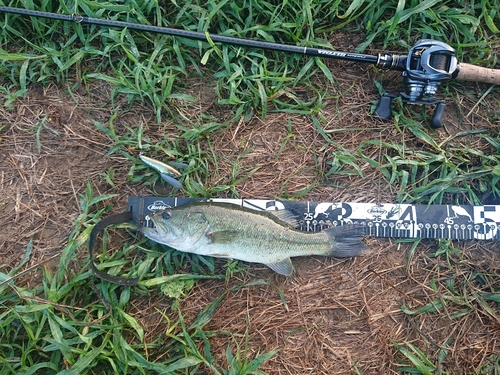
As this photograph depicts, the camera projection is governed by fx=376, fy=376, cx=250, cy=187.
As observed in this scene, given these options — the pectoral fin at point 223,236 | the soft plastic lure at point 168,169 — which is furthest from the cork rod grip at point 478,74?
the soft plastic lure at point 168,169

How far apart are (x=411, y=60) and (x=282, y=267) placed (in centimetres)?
225

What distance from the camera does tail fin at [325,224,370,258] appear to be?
3467 mm

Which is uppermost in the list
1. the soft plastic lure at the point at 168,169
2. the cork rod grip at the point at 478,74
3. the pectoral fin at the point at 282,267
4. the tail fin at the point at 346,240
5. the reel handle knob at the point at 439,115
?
the cork rod grip at the point at 478,74

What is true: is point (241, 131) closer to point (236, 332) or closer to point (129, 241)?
point (129, 241)

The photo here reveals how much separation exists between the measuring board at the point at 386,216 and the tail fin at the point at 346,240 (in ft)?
0.48

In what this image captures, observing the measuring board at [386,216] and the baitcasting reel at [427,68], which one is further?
the measuring board at [386,216]

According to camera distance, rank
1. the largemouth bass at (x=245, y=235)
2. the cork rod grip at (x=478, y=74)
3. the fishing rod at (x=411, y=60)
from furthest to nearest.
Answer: the cork rod grip at (x=478, y=74) → the fishing rod at (x=411, y=60) → the largemouth bass at (x=245, y=235)

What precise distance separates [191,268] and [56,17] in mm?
2729

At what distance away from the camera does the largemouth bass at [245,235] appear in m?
3.33

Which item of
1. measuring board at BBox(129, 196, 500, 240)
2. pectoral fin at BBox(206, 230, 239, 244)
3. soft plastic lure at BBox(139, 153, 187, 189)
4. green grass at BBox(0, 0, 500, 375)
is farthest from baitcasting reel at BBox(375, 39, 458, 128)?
soft plastic lure at BBox(139, 153, 187, 189)

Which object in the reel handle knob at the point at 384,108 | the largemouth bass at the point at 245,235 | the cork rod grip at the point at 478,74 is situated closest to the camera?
the largemouth bass at the point at 245,235

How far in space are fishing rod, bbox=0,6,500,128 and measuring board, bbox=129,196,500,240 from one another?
0.91 metres

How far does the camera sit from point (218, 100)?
380 cm

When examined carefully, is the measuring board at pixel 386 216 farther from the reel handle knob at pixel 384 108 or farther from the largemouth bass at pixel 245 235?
the reel handle knob at pixel 384 108
